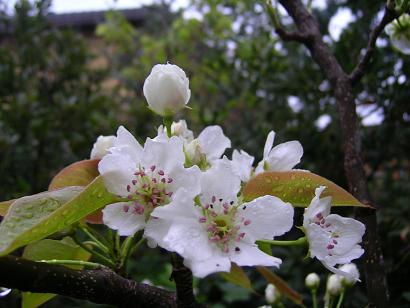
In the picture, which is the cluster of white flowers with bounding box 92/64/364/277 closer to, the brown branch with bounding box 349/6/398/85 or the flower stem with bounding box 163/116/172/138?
the flower stem with bounding box 163/116/172/138

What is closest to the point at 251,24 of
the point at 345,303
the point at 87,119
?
the point at 87,119

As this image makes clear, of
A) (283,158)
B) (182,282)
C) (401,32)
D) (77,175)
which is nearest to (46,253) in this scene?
(77,175)

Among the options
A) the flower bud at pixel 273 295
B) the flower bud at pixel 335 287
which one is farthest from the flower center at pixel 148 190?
the flower bud at pixel 273 295

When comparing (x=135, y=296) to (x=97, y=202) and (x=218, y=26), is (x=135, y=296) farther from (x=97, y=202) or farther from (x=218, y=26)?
(x=218, y=26)

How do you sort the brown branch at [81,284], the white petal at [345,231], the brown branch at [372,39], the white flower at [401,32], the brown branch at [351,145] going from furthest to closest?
the white flower at [401,32]
the brown branch at [372,39]
the brown branch at [351,145]
the white petal at [345,231]
the brown branch at [81,284]

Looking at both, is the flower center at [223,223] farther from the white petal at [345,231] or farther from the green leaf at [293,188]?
the white petal at [345,231]

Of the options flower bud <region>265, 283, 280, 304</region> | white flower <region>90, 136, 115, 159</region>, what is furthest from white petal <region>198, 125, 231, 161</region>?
flower bud <region>265, 283, 280, 304</region>
